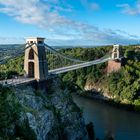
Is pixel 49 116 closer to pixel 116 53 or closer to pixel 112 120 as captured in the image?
pixel 112 120

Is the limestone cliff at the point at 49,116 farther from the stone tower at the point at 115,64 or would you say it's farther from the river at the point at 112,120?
the stone tower at the point at 115,64

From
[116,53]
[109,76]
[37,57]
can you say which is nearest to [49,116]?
[37,57]

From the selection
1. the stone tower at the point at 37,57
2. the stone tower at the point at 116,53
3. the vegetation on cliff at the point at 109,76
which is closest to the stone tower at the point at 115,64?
the stone tower at the point at 116,53

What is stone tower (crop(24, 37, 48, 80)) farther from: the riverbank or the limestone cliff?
the riverbank

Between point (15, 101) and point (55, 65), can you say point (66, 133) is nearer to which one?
point (15, 101)

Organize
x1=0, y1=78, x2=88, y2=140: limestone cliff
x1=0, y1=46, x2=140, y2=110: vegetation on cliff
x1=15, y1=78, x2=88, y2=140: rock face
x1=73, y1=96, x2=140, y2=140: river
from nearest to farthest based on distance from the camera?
x1=0, y1=78, x2=88, y2=140: limestone cliff < x1=15, y1=78, x2=88, y2=140: rock face < x1=73, y1=96, x2=140, y2=140: river < x1=0, y1=46, x2=140, y2=110: vegetation on cliff

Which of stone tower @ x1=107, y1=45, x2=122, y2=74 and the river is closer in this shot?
the river

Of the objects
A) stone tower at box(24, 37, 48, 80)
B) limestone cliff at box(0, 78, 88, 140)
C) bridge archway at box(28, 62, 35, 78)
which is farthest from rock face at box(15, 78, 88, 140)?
bridge archway at box(28, 62, 35, 78)

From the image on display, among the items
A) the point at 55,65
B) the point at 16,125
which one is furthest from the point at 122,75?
the point at 16,125
